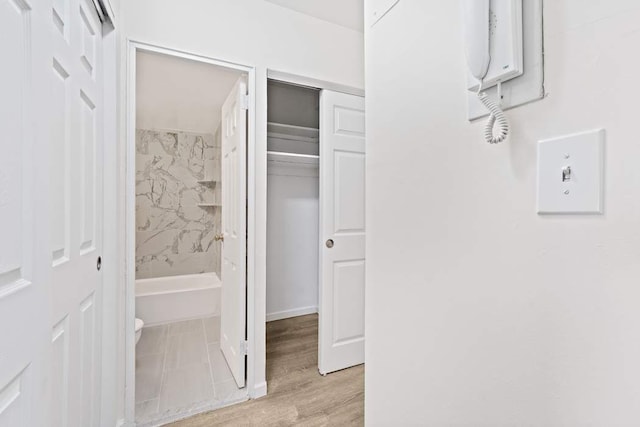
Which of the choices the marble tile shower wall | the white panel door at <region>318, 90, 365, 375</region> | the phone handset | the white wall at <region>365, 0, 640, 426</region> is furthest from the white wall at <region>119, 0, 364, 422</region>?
the marble tile shower wall

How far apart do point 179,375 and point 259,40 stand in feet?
7.76

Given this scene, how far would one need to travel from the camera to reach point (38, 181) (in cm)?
64

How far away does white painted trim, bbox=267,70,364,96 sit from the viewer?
187cm

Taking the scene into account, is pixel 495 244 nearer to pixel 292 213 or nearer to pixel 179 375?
pixel 179 375

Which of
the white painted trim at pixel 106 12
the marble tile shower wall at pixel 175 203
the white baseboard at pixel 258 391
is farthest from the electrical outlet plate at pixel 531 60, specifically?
the marble tile shower wall at pixel 175 203

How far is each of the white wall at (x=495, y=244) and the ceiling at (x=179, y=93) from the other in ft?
4.65

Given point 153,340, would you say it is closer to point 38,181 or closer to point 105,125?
point 105,125

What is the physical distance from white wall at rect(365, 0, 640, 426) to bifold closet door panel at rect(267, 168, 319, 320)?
2226 millimetres

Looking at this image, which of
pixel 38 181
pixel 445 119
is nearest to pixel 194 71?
pixel 38 181

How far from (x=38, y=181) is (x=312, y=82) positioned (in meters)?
1.70

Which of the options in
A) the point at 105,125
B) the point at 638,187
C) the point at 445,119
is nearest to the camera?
the point at 638,187

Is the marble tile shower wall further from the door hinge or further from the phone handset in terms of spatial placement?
the phone handset

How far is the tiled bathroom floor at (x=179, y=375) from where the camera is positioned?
165cm

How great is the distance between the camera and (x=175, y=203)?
364 centimetres
